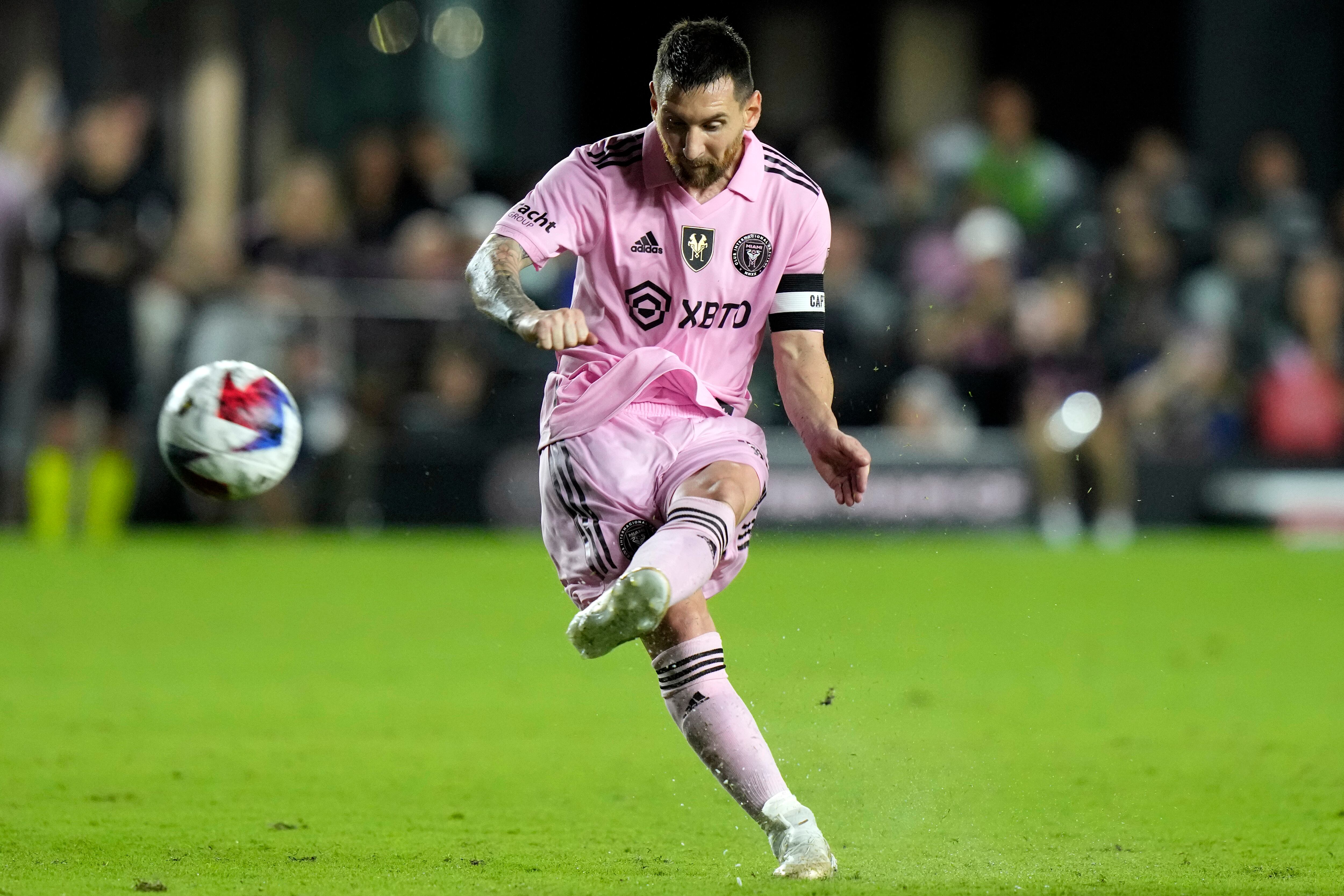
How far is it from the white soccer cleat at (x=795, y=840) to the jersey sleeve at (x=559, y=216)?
1454 mm

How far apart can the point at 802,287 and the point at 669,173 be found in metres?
0.46

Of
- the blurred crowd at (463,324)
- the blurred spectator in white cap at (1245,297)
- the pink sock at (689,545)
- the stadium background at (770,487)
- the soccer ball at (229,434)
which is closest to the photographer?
the pink sock at (689,545)

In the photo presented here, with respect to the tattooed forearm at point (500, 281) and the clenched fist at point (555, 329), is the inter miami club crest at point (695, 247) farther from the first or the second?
the clenched fist at point (555, 329)

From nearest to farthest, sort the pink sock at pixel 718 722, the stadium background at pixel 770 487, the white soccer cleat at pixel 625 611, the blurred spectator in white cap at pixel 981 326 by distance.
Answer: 1. the white soccer cleat at pixel 625 611
2. the pink sock at pixel 718 722
3. the stadium background at pixel 770 487
4. the blurred spectator in white cap at pixel 981 326

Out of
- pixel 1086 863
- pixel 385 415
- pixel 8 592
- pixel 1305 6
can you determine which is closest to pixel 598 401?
pixel 1086 863

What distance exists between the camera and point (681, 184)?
4848 mm

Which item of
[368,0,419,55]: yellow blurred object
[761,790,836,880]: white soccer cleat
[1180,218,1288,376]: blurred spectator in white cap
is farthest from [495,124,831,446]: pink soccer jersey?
[368,0,419,55]: yellow blurred object

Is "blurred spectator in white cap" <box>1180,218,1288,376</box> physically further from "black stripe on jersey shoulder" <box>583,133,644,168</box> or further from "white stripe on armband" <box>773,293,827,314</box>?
"black stripe on jersey shoulder" <box>583,133,644,168</box>

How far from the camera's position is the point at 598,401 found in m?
4.80

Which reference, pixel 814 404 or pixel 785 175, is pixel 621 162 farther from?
pixel 814 404

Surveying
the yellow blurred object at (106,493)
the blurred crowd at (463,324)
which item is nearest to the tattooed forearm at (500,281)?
the blurred crowd at (463,324)

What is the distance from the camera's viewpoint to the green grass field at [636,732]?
475 centimetres

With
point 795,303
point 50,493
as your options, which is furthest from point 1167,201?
point 795,303

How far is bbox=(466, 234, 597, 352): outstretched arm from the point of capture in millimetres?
4219
